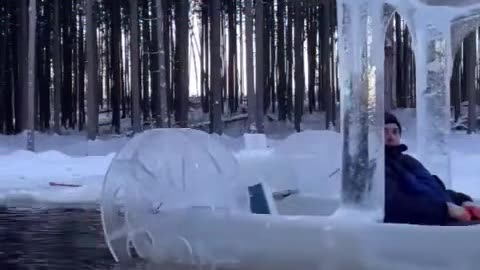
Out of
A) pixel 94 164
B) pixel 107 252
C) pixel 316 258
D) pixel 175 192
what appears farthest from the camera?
pixel 94 164

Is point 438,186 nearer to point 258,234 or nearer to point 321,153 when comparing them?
point 258,234

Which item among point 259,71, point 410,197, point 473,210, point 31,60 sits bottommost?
point 473,210

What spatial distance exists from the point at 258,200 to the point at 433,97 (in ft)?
8.38

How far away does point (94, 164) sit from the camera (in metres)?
21.3

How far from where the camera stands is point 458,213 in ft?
24.0

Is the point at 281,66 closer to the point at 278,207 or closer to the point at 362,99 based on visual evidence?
the point at 278,207

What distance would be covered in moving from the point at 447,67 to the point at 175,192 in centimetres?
343

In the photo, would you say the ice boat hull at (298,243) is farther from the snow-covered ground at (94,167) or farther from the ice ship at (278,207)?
the snow-covered ground at (94,167)

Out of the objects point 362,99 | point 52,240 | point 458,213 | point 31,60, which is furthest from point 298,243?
point 31,60

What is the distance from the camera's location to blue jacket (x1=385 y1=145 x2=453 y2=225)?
7.33 m

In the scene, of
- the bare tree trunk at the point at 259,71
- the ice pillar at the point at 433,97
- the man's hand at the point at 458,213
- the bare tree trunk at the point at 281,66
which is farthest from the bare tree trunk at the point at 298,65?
the man's hand at the point at 458,213

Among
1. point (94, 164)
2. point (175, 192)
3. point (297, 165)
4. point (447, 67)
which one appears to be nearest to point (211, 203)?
point (175, 192)

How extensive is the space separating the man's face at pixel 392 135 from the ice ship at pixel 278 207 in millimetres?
365

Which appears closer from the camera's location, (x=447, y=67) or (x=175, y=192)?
(x=175, y=192)
